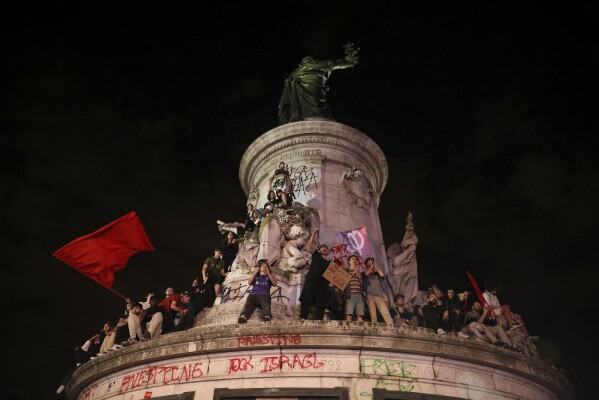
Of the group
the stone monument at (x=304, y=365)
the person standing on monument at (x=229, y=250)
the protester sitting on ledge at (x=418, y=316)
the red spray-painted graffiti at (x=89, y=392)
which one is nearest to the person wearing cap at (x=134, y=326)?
the stone monument at (x=304, y=365)

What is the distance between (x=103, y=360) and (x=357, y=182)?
1011 centimetres

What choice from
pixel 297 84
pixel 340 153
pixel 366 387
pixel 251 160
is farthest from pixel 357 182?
pixel 366 387

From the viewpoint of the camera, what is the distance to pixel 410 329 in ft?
35.4

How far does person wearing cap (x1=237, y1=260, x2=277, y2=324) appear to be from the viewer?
11.2 meters

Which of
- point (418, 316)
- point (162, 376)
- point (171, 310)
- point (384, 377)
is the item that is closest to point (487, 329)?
point (418, 316)

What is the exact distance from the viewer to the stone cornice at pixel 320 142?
744 inches

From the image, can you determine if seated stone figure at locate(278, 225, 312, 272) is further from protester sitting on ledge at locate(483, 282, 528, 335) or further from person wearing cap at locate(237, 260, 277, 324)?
protester sitting on ledge at locate(483, 282, 528, 335)

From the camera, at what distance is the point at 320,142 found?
1894 cm

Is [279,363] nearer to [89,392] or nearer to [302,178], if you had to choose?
[89,392]

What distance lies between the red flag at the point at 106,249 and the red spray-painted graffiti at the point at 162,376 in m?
4.91

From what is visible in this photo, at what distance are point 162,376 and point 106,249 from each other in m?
6.36

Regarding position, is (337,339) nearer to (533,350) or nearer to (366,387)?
(366,387)

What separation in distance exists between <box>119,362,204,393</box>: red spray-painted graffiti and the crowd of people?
0.93m

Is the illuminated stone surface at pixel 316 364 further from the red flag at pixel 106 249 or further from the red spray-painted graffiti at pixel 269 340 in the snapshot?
the red flag at pixel 106 249
